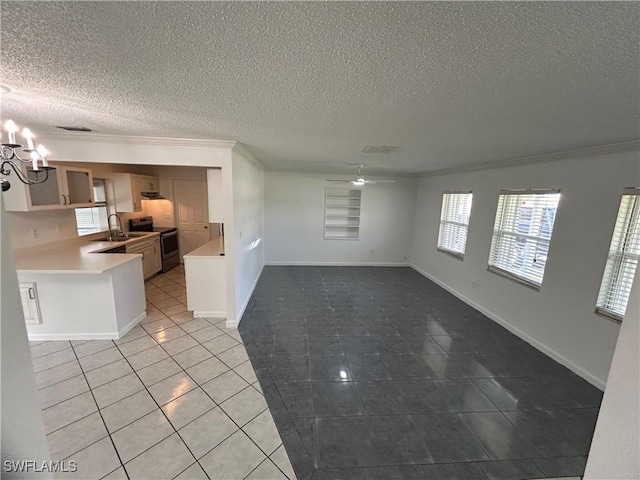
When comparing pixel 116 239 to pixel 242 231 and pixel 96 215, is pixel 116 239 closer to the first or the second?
pixel 96 215

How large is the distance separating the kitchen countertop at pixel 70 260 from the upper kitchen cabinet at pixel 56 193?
2.02 ft

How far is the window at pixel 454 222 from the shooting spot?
16.5ft

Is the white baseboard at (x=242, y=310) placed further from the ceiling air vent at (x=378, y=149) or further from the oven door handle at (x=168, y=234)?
the ceiling air vent at (x=378, y=149)

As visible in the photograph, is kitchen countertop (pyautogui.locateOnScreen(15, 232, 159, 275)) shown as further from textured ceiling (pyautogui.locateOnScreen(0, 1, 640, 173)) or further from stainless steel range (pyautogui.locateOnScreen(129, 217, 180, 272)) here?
textured ceiling (pyautogui.locateOnScreen(0, 1, 640, 173))

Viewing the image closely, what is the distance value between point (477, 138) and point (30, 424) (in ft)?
10.8

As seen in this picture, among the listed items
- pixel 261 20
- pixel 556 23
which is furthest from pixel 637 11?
pixel 261 20

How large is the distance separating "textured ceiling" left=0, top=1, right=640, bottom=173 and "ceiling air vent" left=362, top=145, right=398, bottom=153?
0.88 metres

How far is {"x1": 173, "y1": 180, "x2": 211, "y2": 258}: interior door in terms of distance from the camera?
6066 millimetres

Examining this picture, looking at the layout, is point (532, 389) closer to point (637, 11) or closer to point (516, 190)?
point (516, 190)

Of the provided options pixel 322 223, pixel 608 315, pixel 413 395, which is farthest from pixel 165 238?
→ pixel 608 315

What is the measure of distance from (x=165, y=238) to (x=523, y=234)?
21.1 ft

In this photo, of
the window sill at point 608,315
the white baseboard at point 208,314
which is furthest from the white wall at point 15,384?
the window sill at point 608,315

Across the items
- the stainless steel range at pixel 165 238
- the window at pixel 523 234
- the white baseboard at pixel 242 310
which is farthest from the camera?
the stainless steel range at pixel 165 238

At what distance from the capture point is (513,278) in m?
3.77
